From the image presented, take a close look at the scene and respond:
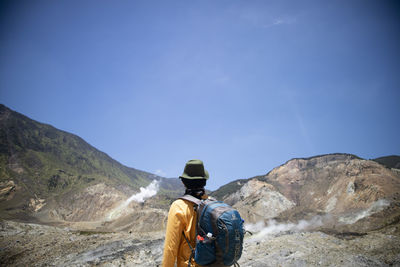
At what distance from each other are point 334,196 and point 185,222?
47790 mm

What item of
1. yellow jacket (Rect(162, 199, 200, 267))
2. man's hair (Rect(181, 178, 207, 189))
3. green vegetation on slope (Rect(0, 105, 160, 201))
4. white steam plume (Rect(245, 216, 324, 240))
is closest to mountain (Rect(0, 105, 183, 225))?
green vegetation on slope (Rect(0, 105, 160, 201))

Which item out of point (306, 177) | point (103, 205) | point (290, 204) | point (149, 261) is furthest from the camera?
point (103, 205)

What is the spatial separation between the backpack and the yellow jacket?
151 millimetres

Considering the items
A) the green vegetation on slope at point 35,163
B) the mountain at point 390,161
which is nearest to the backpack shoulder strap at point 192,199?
the mountain at point 390,161

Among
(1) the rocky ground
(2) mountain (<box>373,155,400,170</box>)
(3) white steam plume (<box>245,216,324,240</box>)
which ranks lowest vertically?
(3) white steam plume (<box>245,216,324,240</box>)

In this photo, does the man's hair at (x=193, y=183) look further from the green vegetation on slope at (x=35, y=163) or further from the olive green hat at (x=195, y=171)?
the green vegetation on slope at (x=35, y=163)

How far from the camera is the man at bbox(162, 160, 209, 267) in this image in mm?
2172

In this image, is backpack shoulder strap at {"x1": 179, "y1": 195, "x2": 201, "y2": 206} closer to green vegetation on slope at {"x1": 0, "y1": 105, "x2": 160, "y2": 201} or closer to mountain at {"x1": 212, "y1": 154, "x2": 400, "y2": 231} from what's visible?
mountain at {"x1": 212, "y1": 154, "x2": 400, "y2": 231}

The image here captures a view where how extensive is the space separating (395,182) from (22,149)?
109471 mm

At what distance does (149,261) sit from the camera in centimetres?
1472

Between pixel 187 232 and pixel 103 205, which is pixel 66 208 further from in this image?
pixel 187 232

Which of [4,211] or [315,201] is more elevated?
[315,201]

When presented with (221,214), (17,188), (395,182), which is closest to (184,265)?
(221,214)

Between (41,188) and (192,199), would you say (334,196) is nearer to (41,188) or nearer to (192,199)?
(192,199)
